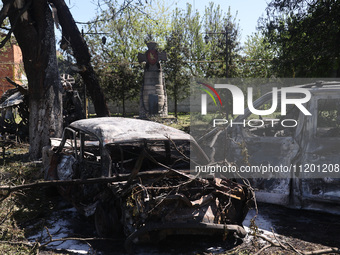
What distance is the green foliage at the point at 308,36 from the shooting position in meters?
11.8

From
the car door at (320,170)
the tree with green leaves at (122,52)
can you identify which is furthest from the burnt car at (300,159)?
the tree with green leaves at (122,52)

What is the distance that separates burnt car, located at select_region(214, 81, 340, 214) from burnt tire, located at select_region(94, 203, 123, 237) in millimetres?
1913

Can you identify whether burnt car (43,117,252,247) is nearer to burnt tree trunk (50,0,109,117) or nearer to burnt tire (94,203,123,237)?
burnt tire (94,203,123,237)

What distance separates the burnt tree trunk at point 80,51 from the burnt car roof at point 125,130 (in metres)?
6.50

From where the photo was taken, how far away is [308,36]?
1306 centimetres

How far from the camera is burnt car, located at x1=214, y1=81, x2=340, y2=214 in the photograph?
558 centimetres

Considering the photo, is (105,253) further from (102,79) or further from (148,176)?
(102,79)

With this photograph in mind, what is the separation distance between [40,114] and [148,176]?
6401 mm

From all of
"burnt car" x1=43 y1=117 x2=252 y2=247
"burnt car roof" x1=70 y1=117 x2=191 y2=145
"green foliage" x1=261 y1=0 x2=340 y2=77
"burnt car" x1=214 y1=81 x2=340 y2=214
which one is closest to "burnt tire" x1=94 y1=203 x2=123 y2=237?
"burnt car" x1=43 y1=117 x2=252 y2=247

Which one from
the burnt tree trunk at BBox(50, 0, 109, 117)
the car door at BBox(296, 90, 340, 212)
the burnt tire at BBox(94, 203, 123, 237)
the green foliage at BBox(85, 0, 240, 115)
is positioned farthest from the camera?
the green foliage at BBox(85, 0, 240, 115)

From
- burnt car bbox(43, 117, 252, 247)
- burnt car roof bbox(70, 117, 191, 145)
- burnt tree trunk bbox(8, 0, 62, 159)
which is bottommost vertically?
burnt car bbox(43, 117, 252, 247)

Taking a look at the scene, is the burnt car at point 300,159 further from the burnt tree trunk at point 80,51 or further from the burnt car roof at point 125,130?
the burnt tree trunk at point 80,51

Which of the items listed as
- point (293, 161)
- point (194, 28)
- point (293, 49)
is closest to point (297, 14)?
point (293, 49)

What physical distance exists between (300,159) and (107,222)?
3.22 metres
